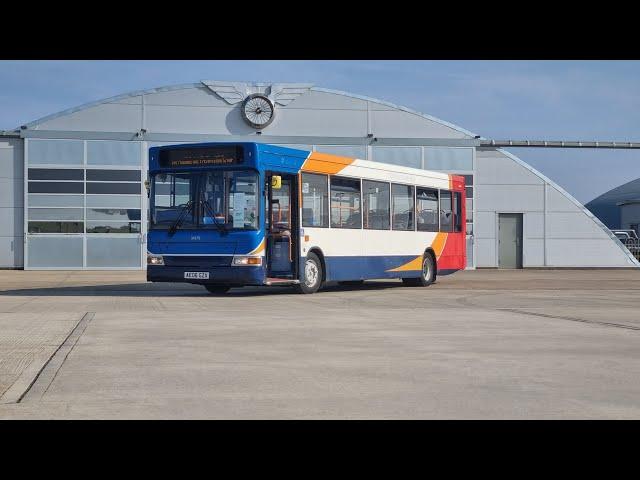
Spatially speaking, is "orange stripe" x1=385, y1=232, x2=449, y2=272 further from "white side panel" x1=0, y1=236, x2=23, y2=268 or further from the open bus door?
"white side panel" x1=0, y1=236, x2=23, y2=268

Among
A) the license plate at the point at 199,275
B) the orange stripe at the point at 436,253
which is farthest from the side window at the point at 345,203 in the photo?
the license plate at the point at 199,275

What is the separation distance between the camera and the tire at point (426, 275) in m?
26.6

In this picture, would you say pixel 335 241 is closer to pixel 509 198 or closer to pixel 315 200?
pixel 315 200

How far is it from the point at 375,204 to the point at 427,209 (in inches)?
114

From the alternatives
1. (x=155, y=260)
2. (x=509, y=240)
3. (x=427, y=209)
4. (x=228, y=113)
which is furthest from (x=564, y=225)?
(x=155, y=260)

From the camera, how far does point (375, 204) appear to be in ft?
80.2

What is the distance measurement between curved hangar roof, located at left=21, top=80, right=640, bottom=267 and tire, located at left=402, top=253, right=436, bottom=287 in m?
13.9

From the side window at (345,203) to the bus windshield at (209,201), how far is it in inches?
109

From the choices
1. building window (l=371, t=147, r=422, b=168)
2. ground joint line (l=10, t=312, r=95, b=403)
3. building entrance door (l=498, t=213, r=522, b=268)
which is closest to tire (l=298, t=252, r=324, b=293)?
ground joint line (l=10, t=312, r=95, b=403)

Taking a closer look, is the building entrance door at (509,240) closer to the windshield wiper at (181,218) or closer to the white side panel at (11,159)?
the white side panel at (11,159)

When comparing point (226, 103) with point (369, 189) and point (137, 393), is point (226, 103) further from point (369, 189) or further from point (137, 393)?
point (137, 393)

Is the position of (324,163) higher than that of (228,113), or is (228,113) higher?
(228,113)
